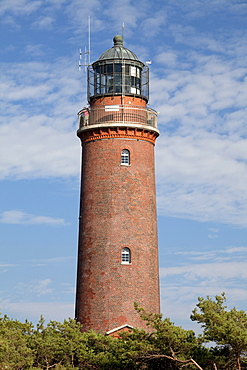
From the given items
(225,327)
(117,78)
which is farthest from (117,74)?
(225,327)

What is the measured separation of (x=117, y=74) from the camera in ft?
134

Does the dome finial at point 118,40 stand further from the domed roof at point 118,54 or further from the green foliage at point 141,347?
the green foliage at point 141,347

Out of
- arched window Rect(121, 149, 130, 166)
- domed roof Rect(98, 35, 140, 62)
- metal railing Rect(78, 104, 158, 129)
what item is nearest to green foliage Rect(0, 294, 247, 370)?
arched window Rect(121, 149, 130, 166)

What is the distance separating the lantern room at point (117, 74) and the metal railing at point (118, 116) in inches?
32.2

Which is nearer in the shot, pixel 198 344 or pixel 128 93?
pixel 198 344

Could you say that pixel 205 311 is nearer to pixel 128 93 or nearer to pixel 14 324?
pixel 14 324

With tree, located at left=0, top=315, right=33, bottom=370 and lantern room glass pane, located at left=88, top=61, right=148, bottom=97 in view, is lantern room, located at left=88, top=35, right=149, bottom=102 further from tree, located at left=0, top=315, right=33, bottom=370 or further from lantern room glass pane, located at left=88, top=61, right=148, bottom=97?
tree, located at left=0, top=315, right=33, bottom=370

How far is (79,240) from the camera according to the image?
39.6 metres

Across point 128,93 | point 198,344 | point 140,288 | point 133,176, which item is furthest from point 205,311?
point 128,93

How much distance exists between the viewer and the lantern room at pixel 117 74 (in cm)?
4072

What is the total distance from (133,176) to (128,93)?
192 inches

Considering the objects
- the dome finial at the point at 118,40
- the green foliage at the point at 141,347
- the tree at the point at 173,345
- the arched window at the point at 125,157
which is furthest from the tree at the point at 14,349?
the dome finial at the point at 118,40

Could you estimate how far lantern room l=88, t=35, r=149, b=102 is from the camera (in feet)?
134

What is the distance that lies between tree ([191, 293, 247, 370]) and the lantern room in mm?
14505
